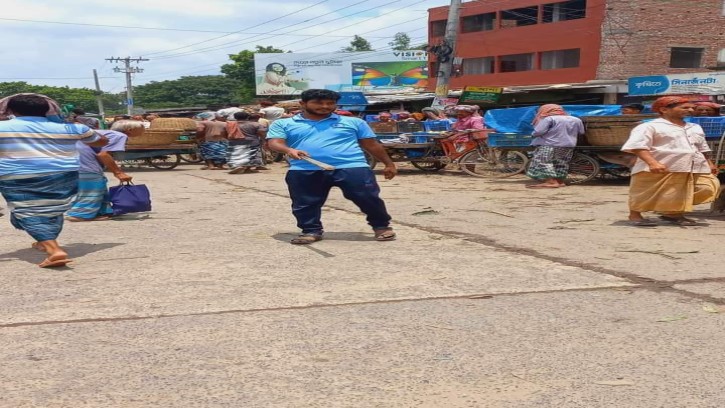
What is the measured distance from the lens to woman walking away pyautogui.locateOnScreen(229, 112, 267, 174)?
16.3 metres

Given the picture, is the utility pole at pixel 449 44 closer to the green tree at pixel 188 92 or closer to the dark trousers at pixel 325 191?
the dark trousers at pixel 325 191

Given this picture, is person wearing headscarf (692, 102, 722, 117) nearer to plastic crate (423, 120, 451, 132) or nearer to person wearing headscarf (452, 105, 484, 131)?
person wearing headscarf (452, 105, 484, 131)

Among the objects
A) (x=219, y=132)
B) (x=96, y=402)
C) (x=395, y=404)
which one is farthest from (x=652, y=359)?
(x=219, y=132)

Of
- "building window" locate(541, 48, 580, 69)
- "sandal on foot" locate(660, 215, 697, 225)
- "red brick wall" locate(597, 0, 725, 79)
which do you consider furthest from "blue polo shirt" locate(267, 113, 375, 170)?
"building window" locate(541, 48, 580, 69)

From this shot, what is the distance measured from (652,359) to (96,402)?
241 cm

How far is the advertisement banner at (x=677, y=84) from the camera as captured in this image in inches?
849

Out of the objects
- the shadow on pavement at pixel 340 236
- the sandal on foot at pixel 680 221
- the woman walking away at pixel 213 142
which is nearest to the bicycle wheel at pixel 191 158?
the woman walking away at pixel 213 142

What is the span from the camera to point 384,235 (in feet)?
20.8

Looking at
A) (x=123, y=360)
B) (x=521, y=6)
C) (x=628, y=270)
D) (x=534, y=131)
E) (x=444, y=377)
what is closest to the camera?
(x=444, y=377)

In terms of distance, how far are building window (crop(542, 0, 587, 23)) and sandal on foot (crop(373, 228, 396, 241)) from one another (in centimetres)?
3309

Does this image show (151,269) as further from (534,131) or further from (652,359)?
(534,131)

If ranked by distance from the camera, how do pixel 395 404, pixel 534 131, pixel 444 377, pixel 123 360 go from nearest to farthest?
pixel 395 404, pixel 444 377, pixel 123 360, pixel 534 131

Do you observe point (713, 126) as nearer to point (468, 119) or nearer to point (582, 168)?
point (582, 168)

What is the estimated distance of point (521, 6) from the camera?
38.9m
